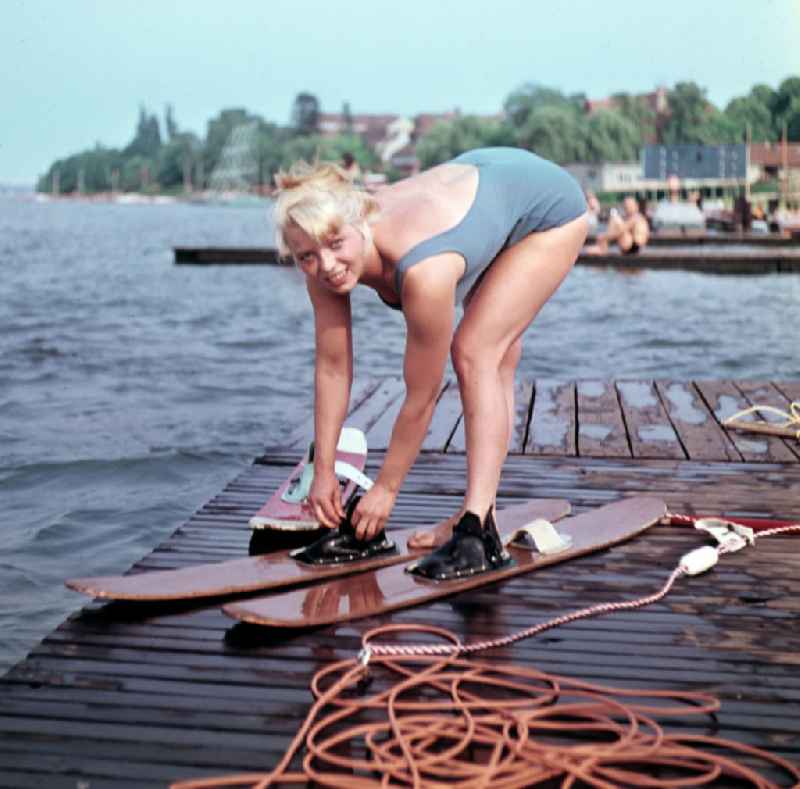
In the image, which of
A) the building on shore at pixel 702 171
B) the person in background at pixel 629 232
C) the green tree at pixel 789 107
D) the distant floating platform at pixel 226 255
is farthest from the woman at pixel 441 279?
the green tree at pixel 789 107

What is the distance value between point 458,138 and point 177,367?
10555cm

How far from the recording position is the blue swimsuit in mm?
3488

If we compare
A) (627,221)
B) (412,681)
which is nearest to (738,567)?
(412,681)

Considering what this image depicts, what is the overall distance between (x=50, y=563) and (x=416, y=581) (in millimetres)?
3013

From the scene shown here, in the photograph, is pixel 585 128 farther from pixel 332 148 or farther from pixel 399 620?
pixel 399 620

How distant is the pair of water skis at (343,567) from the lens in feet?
11.3

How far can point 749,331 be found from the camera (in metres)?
16.6

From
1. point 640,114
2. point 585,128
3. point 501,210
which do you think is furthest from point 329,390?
point 640,114

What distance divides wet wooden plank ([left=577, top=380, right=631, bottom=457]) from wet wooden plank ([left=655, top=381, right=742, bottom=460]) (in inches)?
11.3

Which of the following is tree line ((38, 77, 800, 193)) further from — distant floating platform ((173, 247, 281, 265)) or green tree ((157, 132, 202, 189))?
distant floating platform ((173, 247, 281, 265))

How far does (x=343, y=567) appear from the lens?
3.82 meters

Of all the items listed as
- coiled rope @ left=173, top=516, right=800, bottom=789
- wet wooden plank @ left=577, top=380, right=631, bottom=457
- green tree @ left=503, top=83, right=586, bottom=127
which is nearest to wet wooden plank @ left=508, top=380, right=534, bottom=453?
wet wooden plank @ left=577, top=380, right=631, bottom=457

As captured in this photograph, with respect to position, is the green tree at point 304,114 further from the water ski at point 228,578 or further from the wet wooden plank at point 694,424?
the water ski at point 228,578

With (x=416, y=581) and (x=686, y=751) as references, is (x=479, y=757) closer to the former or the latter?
(x=686, y=751)
